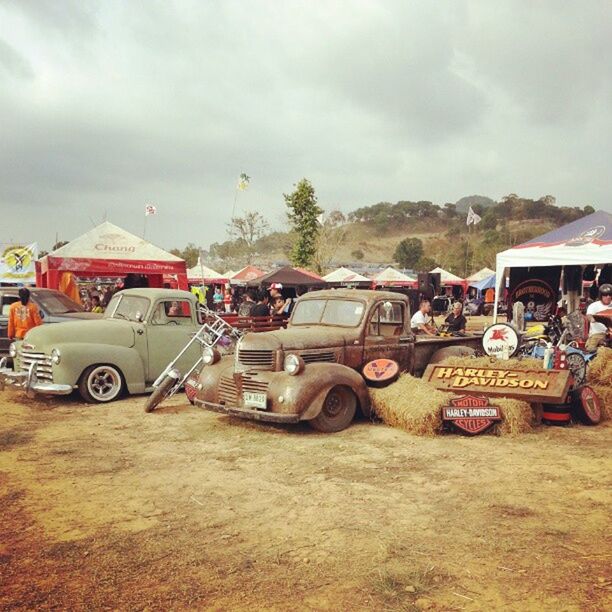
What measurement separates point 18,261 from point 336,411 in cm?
1815

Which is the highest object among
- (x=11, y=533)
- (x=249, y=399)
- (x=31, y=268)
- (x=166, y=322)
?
(x=31, y=268)

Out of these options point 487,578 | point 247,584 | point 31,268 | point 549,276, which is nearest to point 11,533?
point 247,584

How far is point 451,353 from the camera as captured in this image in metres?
8.53

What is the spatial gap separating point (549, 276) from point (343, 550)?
484 inches

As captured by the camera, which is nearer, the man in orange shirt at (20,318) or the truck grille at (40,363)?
the truck grille at (40,363)

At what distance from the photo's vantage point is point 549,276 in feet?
46.4

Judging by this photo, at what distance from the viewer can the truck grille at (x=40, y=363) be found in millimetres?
8299

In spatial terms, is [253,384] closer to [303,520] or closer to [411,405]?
[411,405]

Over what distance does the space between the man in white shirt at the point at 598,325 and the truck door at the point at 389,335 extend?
123 inches

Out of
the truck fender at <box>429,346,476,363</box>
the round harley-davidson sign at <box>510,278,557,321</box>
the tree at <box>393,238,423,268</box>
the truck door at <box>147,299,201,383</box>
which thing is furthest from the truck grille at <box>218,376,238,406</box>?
the tree at <box>393,238,423,268</box>

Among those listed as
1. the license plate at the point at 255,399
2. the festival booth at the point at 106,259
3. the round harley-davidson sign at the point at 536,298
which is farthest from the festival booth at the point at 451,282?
the license plate at the point at 255,399

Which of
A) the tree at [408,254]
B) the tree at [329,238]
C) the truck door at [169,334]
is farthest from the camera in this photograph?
the tree at [408,254]

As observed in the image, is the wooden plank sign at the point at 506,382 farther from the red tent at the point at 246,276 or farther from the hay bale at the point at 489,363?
the red tent at the point at 246,276

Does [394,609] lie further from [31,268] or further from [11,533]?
[31,268]
